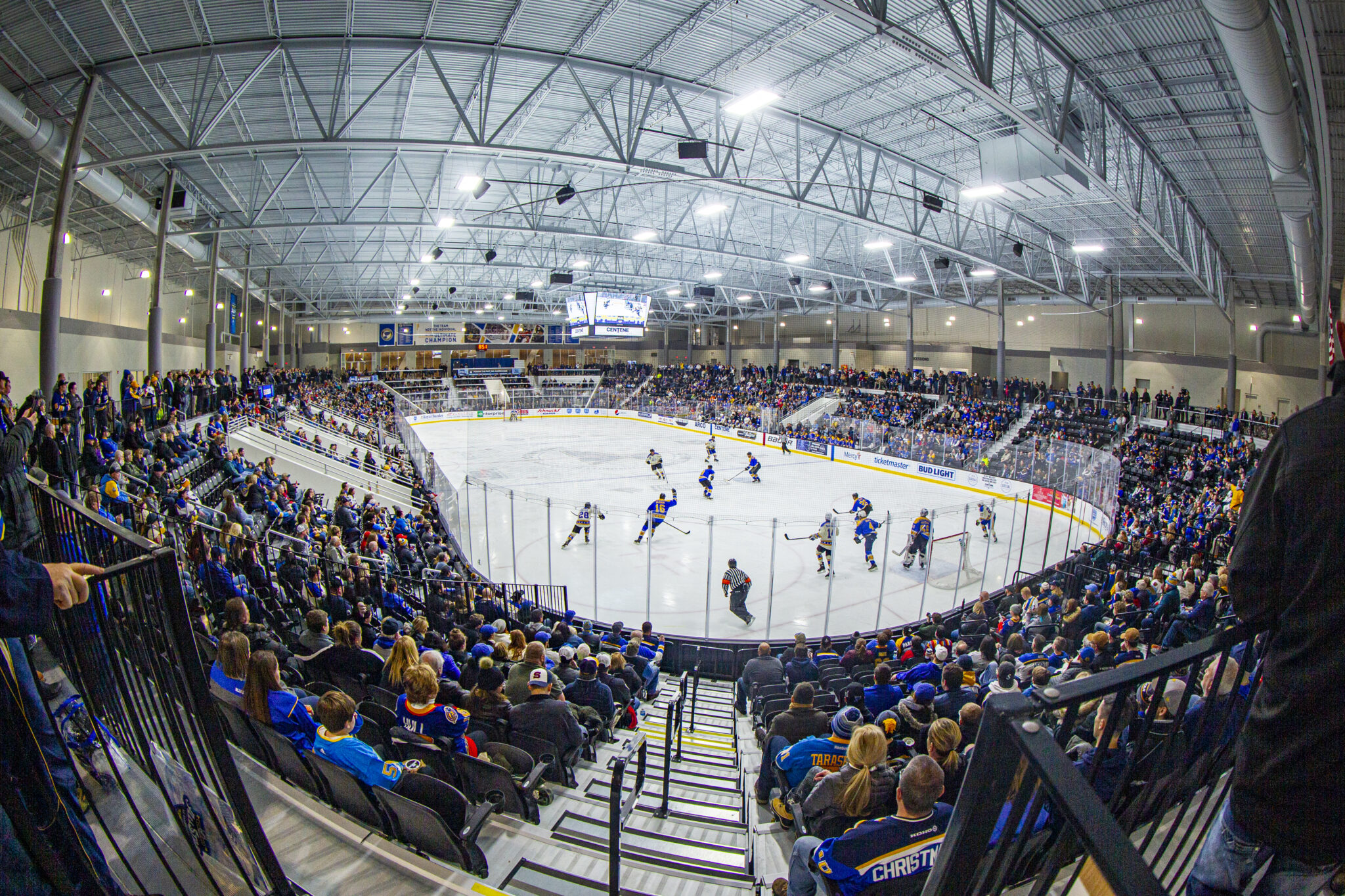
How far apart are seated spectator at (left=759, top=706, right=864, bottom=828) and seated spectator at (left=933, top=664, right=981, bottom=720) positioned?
111cm

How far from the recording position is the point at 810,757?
186 inches

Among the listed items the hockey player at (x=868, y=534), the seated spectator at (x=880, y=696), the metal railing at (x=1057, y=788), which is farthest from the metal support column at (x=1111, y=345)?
the metal railing at (x=1057, y=788)

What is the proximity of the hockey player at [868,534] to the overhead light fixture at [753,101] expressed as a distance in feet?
27.0

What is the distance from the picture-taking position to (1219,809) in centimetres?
224

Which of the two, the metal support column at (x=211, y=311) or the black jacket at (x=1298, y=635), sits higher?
the metal support column at (x=211, y=311)

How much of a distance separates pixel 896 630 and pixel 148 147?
24.4 metres

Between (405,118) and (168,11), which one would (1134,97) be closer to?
(405,118)

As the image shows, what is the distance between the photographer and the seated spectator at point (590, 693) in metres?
6.15

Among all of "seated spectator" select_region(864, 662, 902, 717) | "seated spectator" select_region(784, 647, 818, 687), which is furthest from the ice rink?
"seated spectator" select_region(864, 662, 902, 717)

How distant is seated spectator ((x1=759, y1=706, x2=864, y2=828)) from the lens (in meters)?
4.68

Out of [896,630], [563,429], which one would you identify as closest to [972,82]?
[896,630]

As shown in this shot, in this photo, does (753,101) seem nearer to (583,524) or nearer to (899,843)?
(583,524)

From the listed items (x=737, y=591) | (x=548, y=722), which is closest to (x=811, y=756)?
(x=548, y=722)

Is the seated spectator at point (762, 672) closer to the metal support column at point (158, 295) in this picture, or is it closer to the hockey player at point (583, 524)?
the hockey player at point (583, 524)
